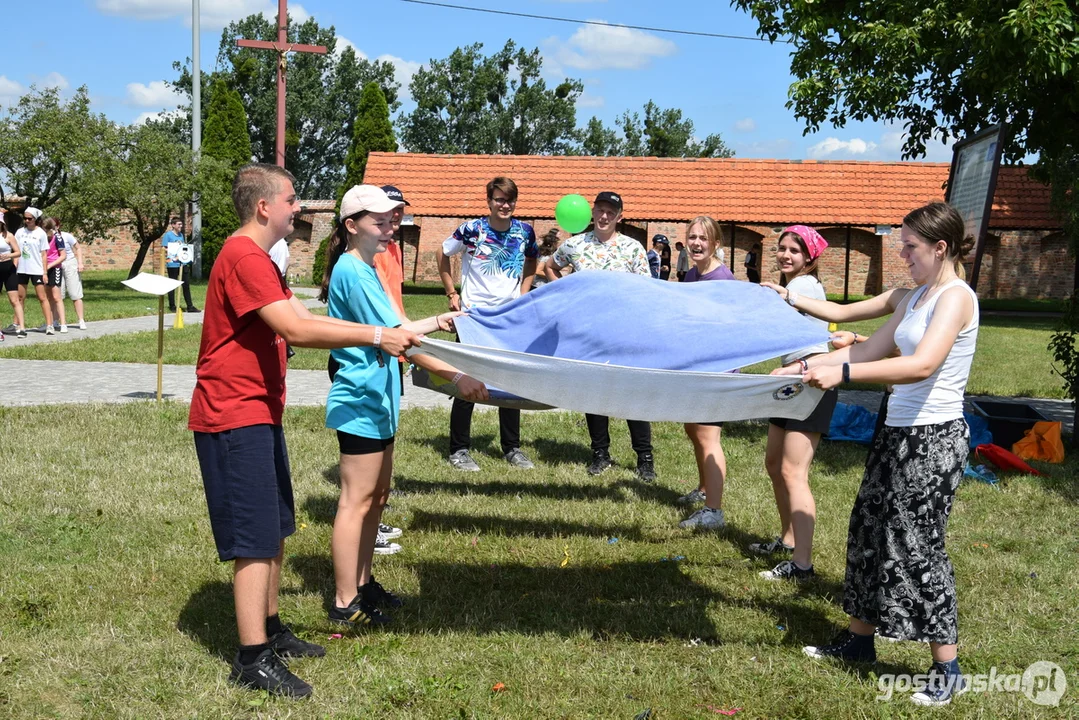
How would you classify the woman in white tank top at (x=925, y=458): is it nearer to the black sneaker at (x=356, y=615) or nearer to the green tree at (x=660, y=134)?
the black sneaker at (x=356, y=615)

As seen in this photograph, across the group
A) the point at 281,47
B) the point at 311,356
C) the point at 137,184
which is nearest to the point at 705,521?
the point at 311,356

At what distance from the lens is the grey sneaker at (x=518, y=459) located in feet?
28.3

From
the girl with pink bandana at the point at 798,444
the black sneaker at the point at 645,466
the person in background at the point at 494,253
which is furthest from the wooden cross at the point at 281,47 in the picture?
the girl with pink bandana at the point at 798,444

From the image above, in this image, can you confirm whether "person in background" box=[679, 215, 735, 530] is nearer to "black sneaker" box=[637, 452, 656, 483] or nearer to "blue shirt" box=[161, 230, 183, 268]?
"black sneaker" box=[637, 452, 656, 483]

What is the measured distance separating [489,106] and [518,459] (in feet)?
230

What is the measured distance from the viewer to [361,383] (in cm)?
479

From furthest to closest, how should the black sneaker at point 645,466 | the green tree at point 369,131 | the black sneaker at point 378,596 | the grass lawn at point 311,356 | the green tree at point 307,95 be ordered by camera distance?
the green tree at point 307,95, the green tree at point 369,131, the grass lawn at point 311,356, the black sneaker at point 645,466, the black sneaker at point 378,596

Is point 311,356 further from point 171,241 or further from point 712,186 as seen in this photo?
point 712,186

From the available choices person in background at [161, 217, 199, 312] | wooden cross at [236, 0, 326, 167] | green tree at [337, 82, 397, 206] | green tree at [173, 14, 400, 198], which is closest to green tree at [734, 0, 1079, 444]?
person in background at [161, 217, 199, 312]

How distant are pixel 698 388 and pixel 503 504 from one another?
3327 mm

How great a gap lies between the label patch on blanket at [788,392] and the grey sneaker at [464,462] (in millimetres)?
4370

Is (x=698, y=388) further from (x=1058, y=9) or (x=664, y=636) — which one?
(x=1058, y=9)

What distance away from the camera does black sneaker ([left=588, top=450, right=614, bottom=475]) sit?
8.45 m

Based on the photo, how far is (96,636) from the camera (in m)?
4.77
